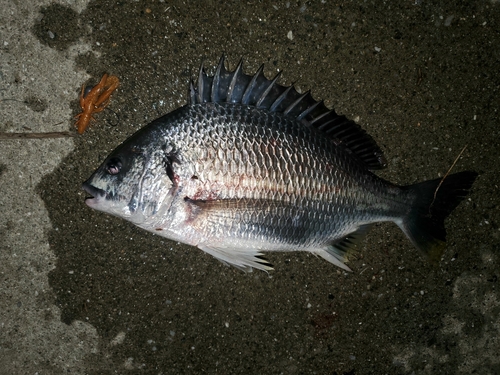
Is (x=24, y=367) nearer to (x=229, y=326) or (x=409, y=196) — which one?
(x=229, y=326)

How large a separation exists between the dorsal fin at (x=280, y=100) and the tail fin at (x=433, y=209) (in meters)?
0.36

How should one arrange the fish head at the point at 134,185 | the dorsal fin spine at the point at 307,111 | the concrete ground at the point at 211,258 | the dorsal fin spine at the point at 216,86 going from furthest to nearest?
1. the concrete ground at the point at 211,258
2. the dorsal fin spine at the point at 307,111
3. the dorsal fin spine at the point at 216,86
4. the fish head at the point at 134,185

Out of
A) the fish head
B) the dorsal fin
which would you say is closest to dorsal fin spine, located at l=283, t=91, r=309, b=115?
the dorsal fin

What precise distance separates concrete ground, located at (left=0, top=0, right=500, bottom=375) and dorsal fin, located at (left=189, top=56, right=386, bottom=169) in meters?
0.33

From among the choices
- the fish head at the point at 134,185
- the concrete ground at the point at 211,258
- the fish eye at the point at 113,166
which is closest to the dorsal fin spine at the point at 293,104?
the concrete ground at the point at 211,258

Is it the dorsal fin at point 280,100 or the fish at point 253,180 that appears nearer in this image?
the fish at point 253,180

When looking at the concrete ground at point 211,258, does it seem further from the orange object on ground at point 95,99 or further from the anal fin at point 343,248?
the anal fin at point 343,248

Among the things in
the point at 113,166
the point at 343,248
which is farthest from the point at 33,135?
the point at 343,248

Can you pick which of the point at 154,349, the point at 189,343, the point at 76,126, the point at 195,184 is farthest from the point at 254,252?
the point at 76,126

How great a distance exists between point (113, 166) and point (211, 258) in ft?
3.28

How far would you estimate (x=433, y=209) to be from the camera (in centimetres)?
236

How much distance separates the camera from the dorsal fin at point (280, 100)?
2066 millimetres

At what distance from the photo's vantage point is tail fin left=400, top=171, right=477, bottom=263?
2.33 meters

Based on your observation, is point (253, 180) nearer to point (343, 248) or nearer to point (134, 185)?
point (134, 185)
